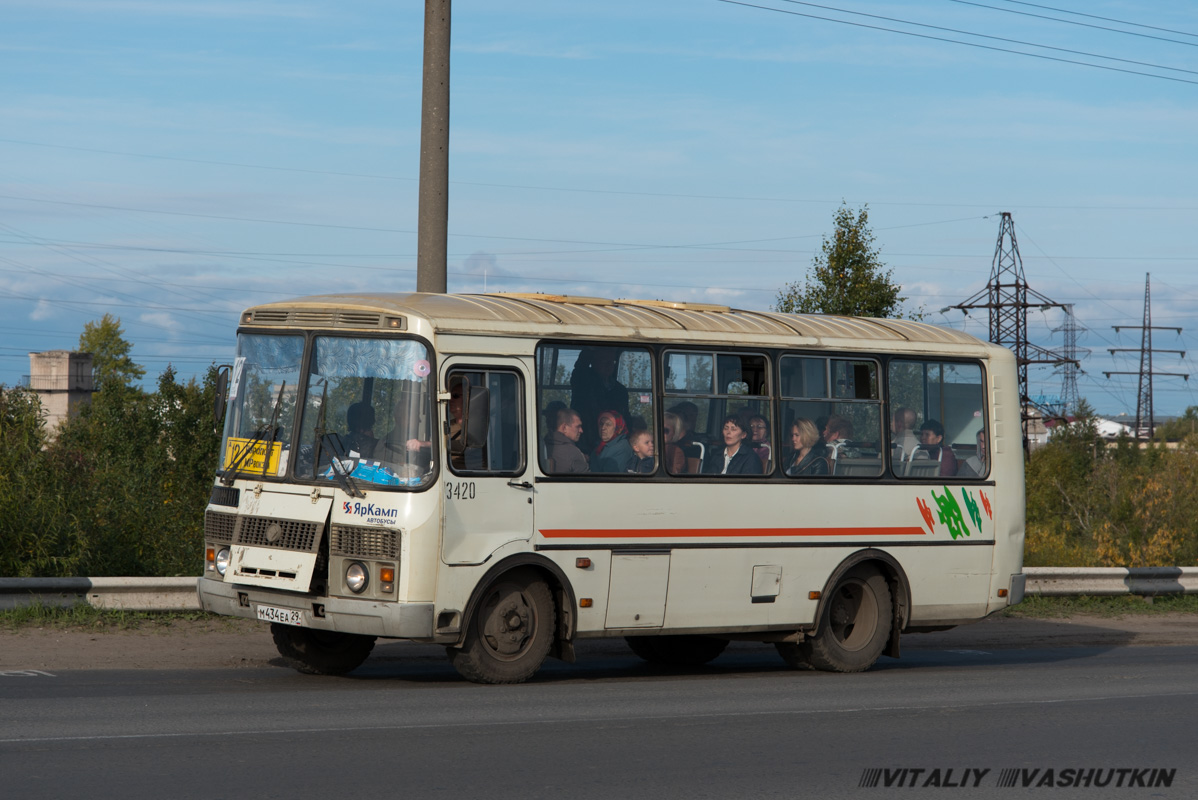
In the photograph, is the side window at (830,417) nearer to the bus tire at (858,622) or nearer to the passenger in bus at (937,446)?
the passenger in bus at (937,446)

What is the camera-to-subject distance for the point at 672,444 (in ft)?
37.2

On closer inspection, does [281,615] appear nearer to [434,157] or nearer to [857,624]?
[857,624]

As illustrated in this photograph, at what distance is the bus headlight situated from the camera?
9.83m

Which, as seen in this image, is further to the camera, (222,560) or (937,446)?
(937,446)

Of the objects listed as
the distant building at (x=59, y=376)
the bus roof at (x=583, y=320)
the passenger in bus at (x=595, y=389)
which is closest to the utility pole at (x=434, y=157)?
the bus roof at (x=583, y=320)

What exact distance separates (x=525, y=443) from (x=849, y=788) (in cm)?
408

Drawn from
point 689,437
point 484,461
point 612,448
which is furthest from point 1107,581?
point 484,461

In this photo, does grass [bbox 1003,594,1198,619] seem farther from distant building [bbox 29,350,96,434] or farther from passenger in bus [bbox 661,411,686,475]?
distant building [bbox 29,350,96,434]

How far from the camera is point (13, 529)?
13492 mm

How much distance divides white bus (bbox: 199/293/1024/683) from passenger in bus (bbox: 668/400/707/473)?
0.02 meters

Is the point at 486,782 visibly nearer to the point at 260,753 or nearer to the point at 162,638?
the point at 260,753

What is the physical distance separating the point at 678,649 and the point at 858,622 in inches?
67.6

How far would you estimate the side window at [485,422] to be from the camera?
994 cm

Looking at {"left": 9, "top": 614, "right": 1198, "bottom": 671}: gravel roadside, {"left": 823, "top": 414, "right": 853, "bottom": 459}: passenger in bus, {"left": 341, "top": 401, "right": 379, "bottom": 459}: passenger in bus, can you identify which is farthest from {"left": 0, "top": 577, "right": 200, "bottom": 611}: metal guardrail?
{"left": 823, "top": 414, "right": 853, "bottom": 459}: passenger in bus
